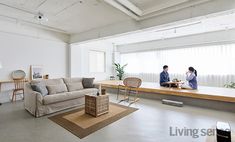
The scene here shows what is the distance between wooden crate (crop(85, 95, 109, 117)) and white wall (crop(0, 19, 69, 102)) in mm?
3295

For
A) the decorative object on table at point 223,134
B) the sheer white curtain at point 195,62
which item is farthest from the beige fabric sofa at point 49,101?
the sheer white curtain at point 195,62

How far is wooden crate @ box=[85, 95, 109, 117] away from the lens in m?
3.08

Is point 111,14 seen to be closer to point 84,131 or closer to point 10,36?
point 84,131

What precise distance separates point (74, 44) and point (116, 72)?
3465 millimetres

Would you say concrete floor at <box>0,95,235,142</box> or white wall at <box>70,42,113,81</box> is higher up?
white wall at <box>70,42,113,81</box>

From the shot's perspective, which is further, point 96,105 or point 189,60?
point 189,60

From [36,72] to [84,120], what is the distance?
11.7 feet

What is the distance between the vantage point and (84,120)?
9.43ft

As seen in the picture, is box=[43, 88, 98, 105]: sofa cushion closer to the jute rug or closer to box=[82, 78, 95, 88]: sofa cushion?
the jute rug

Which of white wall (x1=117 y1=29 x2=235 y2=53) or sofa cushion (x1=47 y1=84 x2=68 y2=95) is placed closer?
sofa cushion (x1=47 y1=84 x2=68 y2=95)

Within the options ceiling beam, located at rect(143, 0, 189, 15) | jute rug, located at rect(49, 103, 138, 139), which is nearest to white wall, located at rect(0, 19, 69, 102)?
jute rug, located at rect(49, 103, 138, 139)

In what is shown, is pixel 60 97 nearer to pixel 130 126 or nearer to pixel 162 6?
pixel 130 126

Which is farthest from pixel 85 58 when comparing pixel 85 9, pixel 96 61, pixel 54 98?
pixel 54 98

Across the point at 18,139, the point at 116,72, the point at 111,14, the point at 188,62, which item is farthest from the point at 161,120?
the point at 116,72
